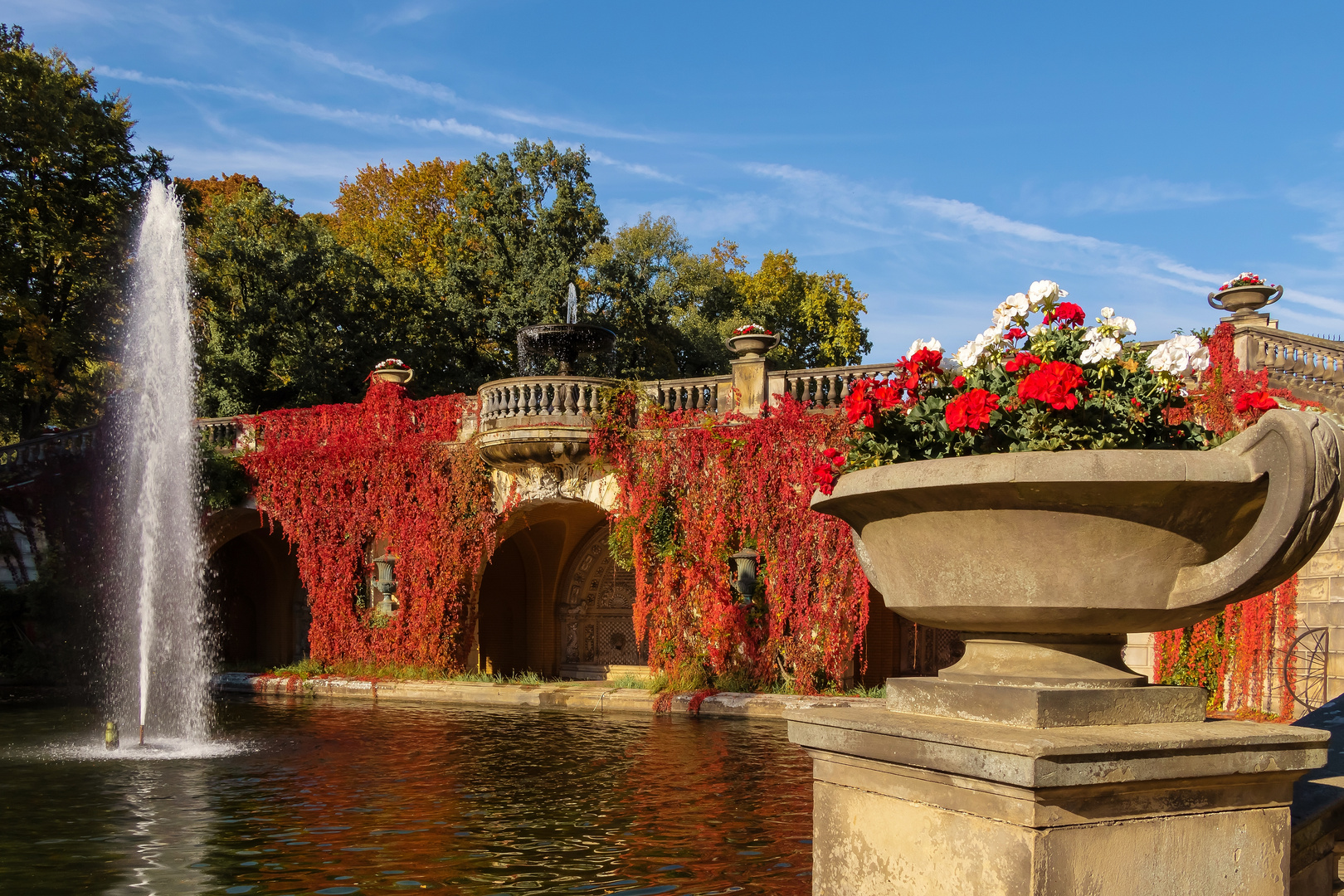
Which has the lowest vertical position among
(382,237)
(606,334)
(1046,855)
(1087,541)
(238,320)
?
(1046,855)

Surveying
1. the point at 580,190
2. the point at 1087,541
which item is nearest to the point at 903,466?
the point at 1087,541

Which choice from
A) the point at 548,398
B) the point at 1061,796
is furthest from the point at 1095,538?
the point at 548,398

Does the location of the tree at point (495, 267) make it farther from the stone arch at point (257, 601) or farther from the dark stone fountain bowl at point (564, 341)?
the dark stone fountain bowl at point (564, 341)

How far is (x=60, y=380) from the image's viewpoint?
83.1 feet

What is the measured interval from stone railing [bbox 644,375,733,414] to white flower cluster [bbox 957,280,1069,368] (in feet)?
40.0

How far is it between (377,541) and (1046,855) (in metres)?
17.3

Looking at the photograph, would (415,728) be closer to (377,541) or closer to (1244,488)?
(377,541)

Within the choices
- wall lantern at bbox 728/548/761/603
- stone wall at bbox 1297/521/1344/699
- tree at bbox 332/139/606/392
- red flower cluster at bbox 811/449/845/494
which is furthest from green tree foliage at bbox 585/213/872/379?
red flower cluster at bbox 811/449/845/494

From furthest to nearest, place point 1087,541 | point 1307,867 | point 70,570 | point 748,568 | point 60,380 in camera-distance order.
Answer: point 60,380
point 70,570
point 748,568
point 1307,867
point 1087,541

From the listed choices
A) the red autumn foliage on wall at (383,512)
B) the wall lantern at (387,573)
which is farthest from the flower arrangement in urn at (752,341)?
the wall lantern at (387,573)

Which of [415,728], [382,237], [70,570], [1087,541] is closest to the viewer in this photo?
[1087,541]

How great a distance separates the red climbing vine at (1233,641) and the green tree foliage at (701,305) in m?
17.4

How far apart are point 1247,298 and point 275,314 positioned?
20624 mm

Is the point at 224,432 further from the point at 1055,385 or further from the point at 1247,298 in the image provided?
the point at 1055,385
